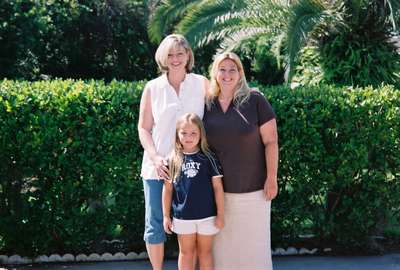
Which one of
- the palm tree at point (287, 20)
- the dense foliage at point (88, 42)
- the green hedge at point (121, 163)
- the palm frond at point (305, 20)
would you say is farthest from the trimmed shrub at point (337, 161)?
the dense foliage at point (88, 42)

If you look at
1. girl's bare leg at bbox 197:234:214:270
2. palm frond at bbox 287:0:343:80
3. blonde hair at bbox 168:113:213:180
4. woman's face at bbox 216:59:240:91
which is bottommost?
girl's bare leg at bbox 197:234:214:270

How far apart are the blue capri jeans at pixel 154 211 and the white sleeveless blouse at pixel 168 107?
79 millimetres

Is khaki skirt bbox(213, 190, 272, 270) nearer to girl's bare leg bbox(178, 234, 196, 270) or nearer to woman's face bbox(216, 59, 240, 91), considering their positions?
girl's bare leg bbox(178, 234, 196, 270)

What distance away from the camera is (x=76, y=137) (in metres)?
5.56

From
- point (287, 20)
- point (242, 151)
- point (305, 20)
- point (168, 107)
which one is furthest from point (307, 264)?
point (287, 20)

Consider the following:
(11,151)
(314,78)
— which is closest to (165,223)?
(11,151)

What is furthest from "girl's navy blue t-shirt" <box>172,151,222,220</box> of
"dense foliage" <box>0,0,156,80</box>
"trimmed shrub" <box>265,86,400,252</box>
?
"dense foliage" <box>0,0,156,80</box>

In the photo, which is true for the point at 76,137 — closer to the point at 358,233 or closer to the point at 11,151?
the point at 11,151

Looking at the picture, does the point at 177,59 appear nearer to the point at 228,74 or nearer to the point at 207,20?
the point at 228,74

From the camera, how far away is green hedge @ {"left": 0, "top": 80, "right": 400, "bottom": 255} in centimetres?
555

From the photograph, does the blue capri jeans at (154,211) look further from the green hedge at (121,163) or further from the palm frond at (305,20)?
the palm frond at (305,20)

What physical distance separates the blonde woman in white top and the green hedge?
99cm

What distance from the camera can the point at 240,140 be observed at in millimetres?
4324

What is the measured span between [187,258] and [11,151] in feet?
6.46
